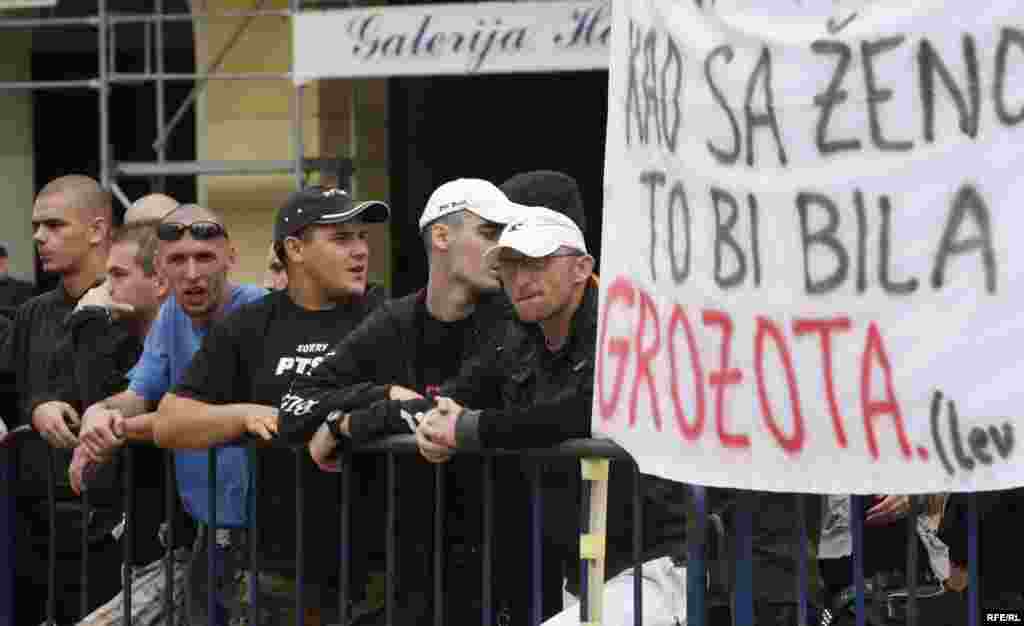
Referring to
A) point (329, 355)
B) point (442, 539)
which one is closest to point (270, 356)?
point (329, 355)

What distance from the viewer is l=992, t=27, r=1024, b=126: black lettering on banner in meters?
3.72

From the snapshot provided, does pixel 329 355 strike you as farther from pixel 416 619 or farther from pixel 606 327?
pixel 606 327

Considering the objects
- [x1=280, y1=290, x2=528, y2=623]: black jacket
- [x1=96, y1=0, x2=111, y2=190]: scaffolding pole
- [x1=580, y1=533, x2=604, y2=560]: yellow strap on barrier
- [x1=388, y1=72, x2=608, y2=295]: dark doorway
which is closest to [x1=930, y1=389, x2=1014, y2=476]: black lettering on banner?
[x1=580, y1=533, x2=604, y2=560]: yellow strap on barrier

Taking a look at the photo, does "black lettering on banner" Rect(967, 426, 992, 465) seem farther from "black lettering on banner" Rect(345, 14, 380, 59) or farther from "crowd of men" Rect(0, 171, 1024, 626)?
"black lettering on banner" Rect(345, 14, 380, 59)

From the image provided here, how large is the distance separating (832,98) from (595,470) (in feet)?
3.99

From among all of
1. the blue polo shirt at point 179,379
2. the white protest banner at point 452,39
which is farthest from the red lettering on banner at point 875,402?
the white protest banner at point 452,39

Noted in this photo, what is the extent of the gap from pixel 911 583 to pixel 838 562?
1.66 metres

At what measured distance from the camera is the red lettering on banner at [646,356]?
13.6 ft

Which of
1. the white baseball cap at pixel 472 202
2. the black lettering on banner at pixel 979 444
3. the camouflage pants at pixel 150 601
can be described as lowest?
the camouflage pants at pixel 150 601

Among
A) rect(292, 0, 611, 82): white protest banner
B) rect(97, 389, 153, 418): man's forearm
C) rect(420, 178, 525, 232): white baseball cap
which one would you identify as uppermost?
rect(292, 0, 611, 82): white protest banner

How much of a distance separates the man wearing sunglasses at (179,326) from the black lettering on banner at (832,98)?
2548mm

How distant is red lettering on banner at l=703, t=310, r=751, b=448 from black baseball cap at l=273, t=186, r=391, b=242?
2109 millimetres

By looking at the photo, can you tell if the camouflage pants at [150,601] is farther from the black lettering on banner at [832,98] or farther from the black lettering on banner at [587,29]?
the black lettering on banner at [587,29]

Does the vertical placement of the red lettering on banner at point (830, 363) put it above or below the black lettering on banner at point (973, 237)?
below
